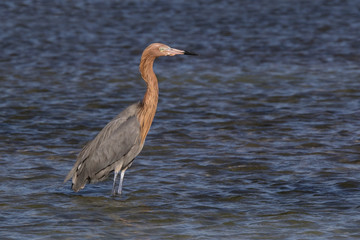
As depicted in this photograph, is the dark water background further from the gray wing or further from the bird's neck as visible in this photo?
the bird's neck

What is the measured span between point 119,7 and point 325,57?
11596mm

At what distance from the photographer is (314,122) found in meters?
13.2

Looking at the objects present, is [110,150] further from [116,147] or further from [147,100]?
[147,100]

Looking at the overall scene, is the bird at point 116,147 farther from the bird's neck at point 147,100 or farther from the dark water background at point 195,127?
the dark water background at point 195,127

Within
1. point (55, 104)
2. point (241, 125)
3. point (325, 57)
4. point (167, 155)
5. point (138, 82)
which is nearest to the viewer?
point (167, 155)

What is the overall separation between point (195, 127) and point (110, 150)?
3.51m

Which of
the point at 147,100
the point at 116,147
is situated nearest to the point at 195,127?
the point at 147,100

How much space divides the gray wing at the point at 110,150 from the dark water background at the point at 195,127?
29cm

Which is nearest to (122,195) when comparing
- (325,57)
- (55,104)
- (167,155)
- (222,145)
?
(167,155)

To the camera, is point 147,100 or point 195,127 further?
point 195,127

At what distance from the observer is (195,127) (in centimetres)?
1299

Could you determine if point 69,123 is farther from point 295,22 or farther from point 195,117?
point 295,22

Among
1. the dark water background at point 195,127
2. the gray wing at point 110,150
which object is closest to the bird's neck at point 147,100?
the gray wing at point 110,150

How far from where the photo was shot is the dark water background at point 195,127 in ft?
28.2
